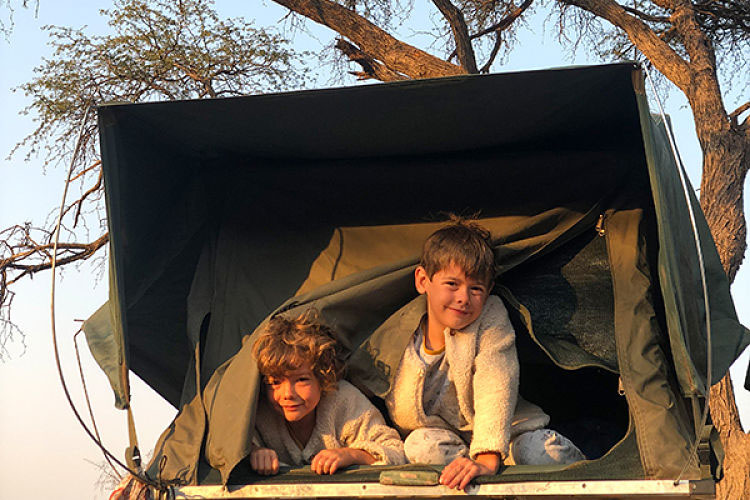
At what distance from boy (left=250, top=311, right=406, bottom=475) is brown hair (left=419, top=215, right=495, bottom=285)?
18.8 inches

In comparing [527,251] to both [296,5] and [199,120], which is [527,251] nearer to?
[199,120]

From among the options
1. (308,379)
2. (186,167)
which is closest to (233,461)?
(308,379)

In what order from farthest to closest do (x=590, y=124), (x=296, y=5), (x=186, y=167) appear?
(x=296, y=5) < (x=186, y=167) < (x=590, y=124)

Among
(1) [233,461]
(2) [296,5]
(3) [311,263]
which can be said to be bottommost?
(1) [233,461]

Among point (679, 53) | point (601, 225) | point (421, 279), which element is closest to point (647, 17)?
point (679, 53)

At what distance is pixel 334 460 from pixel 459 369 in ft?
1.95

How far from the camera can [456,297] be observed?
135 inches

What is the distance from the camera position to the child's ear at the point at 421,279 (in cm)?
364

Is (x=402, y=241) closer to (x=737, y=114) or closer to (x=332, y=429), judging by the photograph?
(x=332, y=429)

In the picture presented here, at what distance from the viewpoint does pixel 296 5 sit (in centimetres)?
857

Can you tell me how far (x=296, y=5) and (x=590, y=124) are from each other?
5.34 m

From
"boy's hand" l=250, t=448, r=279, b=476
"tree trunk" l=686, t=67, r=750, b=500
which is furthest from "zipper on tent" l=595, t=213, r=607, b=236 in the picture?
"tree trunk" l=686, t=67, r=750, b=500

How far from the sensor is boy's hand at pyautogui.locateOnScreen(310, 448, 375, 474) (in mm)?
3113

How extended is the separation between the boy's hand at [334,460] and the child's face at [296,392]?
210 millimetres
